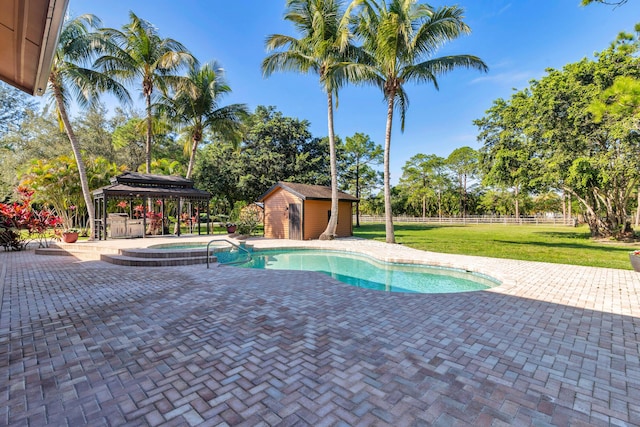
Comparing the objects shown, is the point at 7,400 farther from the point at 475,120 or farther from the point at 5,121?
the point at 5,121

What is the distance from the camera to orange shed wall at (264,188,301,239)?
15.6 meters

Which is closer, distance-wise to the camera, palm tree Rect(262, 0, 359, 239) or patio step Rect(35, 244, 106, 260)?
patio step Rect(35, 244, 106, 260)

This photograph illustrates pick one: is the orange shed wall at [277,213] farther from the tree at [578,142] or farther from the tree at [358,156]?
the tree at [578,142]

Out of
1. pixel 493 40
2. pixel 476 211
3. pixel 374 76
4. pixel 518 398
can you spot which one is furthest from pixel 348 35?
pixel 476 211

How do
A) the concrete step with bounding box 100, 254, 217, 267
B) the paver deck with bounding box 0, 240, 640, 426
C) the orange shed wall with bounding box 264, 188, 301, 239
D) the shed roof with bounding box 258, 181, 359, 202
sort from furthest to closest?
the orange shed wall with bounding box 264, 188, 301, 239
the shed roof with bounding box 258, 181, 359, 202
the concrete step with bounding box 100, 254, 217, 267
the paver deck with bounding box 0, 240, 640, 426

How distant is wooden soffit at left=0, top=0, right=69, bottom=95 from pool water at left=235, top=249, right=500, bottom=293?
6.62 metres

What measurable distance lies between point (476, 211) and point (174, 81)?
46883 mm

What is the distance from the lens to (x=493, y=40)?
13.3m

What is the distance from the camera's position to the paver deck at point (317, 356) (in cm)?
201

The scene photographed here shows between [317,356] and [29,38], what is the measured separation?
4.13 m

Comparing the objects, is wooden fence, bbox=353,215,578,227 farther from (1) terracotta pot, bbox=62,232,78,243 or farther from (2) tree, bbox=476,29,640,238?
(1) terracotta pot, bbox=62,232,78,243

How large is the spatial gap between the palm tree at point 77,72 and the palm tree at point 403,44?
11.3 metres

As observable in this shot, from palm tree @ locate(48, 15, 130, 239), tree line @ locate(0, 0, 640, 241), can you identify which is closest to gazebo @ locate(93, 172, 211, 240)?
palm tree @ locate(48, 15, 130, 239)

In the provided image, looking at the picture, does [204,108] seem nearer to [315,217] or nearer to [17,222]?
[315,217]
